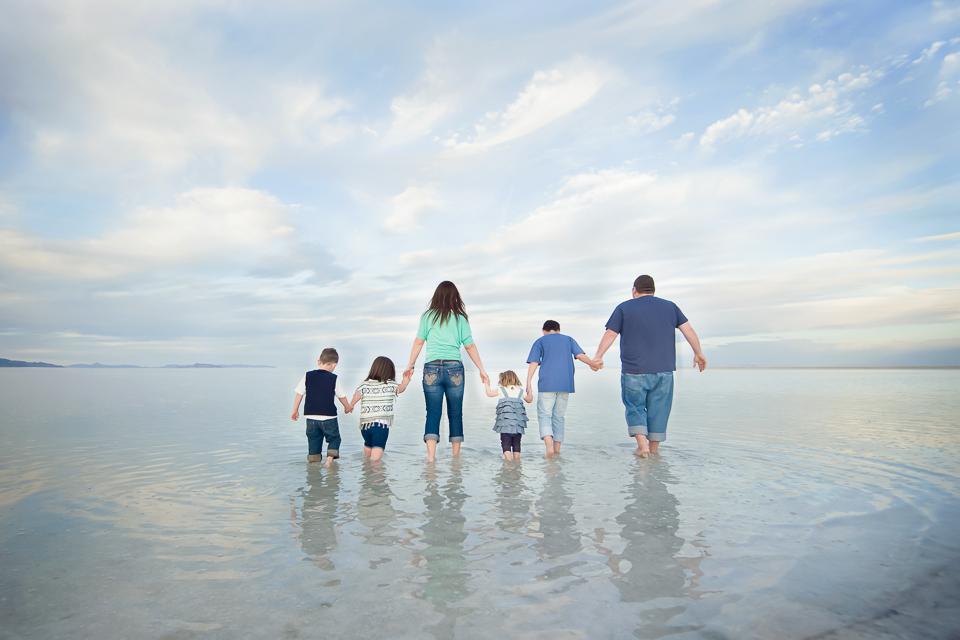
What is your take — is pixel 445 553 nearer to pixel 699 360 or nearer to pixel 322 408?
pixel 322 408

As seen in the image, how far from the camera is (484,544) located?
3617 millimetres

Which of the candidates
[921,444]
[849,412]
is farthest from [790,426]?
[849,412]

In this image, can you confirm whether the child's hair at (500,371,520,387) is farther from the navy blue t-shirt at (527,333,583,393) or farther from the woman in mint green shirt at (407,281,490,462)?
the woman in mint green shirt at (407,281,490,462)

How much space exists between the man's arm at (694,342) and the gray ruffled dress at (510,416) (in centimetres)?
276

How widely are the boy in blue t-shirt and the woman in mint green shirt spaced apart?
118 centimetres

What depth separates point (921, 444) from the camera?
317 inches

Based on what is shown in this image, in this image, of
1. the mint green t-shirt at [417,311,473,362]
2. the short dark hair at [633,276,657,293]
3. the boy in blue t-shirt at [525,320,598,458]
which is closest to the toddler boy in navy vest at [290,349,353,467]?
the mint green t-shirt at [417,311,473,362]

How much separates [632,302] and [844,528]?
4.22m

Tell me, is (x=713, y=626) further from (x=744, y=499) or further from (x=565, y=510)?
(x=744, y=499)

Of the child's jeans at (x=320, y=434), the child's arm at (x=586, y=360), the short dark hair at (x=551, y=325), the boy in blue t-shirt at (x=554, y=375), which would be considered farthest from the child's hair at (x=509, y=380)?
the child's jeans at (x=320, y=434)

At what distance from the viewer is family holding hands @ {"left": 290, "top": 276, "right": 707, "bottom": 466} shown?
23.3ft

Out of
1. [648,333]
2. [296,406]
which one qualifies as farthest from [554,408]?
[296,406]

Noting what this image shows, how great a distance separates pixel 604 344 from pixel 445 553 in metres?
4.93

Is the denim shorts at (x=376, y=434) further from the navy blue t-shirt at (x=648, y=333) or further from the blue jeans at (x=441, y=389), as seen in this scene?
the navy blue t-shirt at (x=648, y=333)
